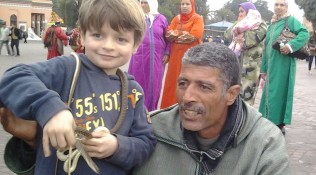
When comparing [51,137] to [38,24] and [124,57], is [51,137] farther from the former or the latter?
[38,24]

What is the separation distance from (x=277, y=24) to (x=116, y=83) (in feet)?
15.5

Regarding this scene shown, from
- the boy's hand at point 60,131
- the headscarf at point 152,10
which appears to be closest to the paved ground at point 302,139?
the headscarf at point 152,10

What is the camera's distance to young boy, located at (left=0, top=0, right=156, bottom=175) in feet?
5.81

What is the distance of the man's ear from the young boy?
39 cm

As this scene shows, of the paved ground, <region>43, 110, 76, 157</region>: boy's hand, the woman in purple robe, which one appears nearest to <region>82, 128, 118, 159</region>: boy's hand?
<region>43, 110, 76, 157</region>: boy's hand

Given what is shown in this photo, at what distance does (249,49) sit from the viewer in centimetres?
645

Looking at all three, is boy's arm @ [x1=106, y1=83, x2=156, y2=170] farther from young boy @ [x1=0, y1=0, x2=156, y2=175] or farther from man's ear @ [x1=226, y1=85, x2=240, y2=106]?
man's ear @ [x1=226, y1=85, x2=240, y2=106]

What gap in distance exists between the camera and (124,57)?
196 centimetres

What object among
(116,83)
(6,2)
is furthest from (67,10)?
(116,83)

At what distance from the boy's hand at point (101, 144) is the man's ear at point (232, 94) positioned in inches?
22.8

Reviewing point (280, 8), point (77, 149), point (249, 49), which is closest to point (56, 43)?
point (249, 49)

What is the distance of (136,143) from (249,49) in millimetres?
4767

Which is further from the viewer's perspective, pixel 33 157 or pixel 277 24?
pixel 277 24

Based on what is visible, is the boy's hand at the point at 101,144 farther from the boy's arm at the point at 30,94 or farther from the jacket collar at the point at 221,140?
the jacket collar at the point at 221,140
